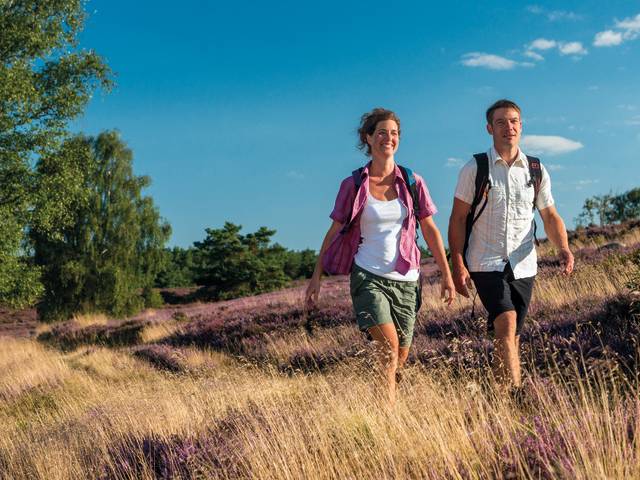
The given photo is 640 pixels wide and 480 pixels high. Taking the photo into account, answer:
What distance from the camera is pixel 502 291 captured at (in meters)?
4.49

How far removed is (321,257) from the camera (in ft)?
15.9

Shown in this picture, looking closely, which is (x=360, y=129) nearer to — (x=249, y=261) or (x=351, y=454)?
(x=351, y=454)

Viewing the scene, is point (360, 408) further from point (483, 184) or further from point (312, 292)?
point (483, 184)

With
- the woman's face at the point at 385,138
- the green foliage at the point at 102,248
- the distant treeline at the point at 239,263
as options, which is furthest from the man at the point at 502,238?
the distant treeline at the point at 239,263

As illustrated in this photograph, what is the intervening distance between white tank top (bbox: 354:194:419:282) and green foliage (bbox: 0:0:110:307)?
16730mm

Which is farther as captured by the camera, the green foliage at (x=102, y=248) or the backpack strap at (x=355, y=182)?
A: the green foliage at (x=102, y=248)

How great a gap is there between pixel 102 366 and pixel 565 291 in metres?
9.80

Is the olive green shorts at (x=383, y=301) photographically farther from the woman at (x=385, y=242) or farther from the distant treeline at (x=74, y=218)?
the distant treeline at (x=74, y=218)

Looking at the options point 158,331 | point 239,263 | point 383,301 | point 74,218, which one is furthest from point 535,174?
point 239,263

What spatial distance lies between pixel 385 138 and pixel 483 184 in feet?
2.80

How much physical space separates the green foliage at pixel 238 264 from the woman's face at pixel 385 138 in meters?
35.8

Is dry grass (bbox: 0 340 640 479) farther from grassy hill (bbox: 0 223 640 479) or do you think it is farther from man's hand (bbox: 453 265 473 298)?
man's hand (bbox: 453 265 473 298)

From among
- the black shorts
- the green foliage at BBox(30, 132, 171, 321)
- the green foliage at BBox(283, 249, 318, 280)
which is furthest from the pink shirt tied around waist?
the green foliage at BBox(283, 249, 318, 280)

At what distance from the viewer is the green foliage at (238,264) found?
4125 cm
